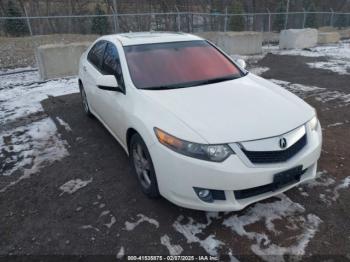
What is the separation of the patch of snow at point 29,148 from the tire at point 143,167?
1498mm

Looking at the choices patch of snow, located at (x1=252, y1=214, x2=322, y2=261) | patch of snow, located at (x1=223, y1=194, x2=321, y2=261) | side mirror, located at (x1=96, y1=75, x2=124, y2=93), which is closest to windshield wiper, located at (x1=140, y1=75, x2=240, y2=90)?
side mirror, located at (x1=96, y1=75, x2=124, y2=93)

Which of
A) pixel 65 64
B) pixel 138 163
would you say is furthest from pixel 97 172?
pixel 65 64

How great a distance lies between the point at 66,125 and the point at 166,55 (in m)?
2.59

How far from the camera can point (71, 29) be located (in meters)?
16.5

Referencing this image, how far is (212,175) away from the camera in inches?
97.9

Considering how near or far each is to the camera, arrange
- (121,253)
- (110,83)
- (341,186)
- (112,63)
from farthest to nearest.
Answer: (112,63) → (110,83) → (341,186) → (121,253)

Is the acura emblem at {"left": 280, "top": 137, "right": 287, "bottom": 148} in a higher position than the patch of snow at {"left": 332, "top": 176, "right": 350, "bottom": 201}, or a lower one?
higher

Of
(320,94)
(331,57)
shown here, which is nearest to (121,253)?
(320,94)

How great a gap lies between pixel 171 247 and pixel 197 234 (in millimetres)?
271

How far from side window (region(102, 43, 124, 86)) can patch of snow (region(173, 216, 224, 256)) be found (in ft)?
5.70

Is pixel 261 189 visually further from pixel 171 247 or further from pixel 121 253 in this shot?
pixel 121 253

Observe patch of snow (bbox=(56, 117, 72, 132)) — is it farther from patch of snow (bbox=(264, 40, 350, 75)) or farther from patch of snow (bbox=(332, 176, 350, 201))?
patch of snow (bbox=(264, 40, 350, 75))

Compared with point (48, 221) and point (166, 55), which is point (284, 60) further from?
point (48, 221)

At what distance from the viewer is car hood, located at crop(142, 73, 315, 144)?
8.62 feet
